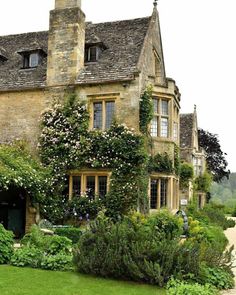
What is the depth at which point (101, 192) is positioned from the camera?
1897cm

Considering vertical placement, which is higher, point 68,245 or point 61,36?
point 61,36

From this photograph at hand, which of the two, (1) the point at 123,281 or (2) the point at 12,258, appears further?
(2) the point at 12,258

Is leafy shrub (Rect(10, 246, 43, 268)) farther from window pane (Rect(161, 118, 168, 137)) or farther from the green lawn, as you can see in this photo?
window pane (Rect(161, 118, 168, 137))

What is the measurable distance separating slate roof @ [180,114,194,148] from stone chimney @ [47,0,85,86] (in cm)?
2131

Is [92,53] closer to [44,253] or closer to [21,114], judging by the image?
[21,114]

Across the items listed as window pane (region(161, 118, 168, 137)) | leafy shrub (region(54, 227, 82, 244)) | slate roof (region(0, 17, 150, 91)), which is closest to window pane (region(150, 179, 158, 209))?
window pane (region(161, 118, 168, 137))

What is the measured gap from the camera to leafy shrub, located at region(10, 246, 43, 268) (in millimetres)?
10906

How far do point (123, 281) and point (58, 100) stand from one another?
40.7 feet

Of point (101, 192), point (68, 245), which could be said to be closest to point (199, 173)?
point (101, 192)

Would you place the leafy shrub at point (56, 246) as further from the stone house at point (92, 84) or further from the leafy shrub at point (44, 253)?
the stone house at point (92, 84)

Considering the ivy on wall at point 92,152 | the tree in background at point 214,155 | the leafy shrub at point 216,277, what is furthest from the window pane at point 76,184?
the tree in background at point 214,155

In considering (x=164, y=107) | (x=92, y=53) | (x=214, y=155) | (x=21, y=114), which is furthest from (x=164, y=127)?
(x=214, y=155)

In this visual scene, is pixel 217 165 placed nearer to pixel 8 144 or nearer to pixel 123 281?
pixel 8 144

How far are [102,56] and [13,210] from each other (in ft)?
29.9
